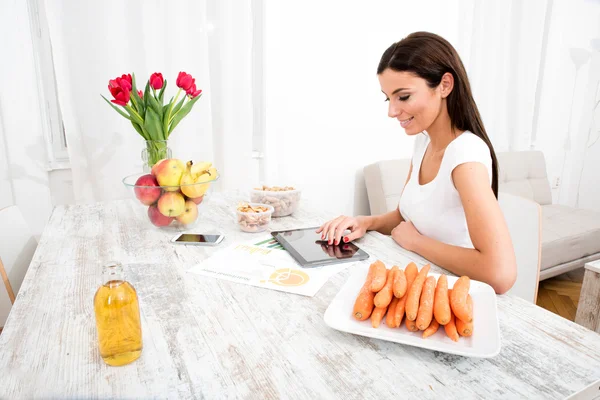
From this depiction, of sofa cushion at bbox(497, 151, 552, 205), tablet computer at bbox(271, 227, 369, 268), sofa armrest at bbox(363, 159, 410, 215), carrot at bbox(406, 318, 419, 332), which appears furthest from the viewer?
sofa cushion at bbox(497, 151, 552, 205)

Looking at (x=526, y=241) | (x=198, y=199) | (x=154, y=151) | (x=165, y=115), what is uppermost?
(x=165, y=115)

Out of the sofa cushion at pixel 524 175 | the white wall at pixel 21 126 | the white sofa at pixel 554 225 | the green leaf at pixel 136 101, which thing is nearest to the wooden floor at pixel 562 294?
the white sofa at pixel 554 225

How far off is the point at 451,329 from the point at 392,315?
91 mm

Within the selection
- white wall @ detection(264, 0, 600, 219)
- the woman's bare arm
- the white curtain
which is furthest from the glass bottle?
white wall @ detection(264, 0, 600, 219)

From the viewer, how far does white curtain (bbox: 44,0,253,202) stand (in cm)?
196

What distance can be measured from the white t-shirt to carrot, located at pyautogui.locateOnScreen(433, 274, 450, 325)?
1.43 feet

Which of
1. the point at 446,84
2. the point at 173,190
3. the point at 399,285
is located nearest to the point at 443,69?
the point at 446,84

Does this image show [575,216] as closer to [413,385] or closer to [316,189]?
[316,189]

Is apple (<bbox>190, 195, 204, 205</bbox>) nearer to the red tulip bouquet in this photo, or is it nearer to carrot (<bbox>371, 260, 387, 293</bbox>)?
the red tulip bouquet

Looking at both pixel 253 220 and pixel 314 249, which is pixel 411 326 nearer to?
pixel 314 249

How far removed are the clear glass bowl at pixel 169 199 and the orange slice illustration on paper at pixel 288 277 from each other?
1.31ft

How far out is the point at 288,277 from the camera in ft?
3.02

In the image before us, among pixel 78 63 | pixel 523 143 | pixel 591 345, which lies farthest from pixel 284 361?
pixel 523 143

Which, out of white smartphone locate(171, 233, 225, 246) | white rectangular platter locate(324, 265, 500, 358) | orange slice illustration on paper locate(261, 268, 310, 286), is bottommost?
orange slice illustration on paper locate(261, 268, 310, 286)
